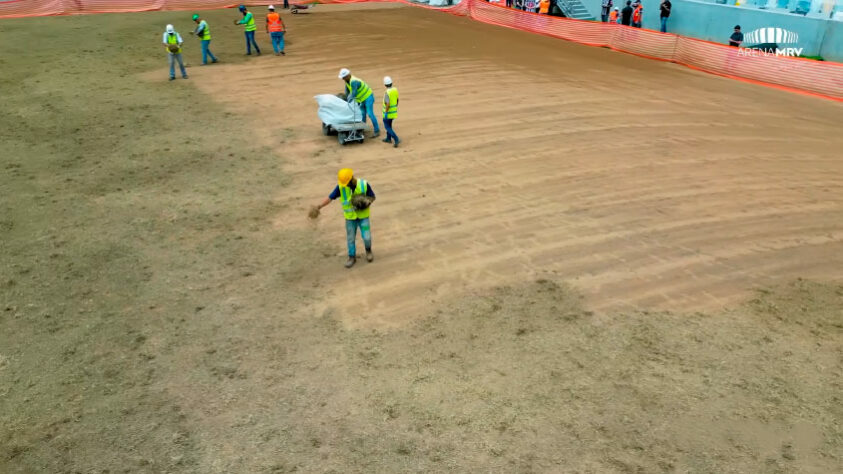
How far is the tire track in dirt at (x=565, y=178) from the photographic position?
31.8ft

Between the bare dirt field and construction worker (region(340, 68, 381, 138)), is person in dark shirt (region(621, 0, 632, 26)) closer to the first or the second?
the bare dirt field

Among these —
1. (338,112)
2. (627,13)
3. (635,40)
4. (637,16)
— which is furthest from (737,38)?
(338,112)

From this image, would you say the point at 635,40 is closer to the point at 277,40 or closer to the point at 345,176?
the point at 277,40

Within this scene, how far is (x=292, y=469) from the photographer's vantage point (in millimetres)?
6336

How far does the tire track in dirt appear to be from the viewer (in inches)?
382

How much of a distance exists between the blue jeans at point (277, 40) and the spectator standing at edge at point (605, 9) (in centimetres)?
1591

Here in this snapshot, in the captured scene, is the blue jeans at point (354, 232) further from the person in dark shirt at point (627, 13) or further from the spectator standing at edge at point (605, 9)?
the spectator standing at edge at point (605, 9)

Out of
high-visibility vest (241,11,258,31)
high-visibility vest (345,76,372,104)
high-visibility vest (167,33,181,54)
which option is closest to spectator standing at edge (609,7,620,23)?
high-visibility vest (241,11,258,31)

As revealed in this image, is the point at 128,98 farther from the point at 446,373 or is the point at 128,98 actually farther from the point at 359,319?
the point at 446,373

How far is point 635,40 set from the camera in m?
24.6

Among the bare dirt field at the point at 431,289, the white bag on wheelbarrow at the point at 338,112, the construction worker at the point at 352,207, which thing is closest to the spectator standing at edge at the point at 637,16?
the bare dirt field at the point at 431,289

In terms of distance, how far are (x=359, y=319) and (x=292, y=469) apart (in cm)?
272

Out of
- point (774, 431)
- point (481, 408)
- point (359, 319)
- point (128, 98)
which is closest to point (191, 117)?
point (128, 98)

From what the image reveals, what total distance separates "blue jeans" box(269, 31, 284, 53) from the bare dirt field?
229 inches
